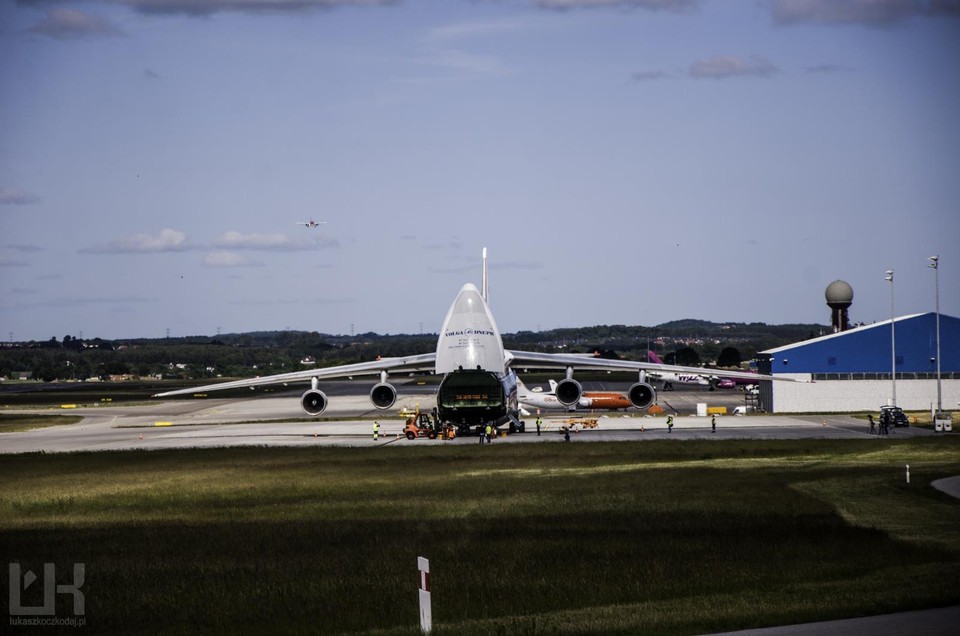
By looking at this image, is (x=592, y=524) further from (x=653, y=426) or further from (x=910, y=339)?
(x=910, y=339)

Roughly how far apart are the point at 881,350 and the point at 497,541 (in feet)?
204

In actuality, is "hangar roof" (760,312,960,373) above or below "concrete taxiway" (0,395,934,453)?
above

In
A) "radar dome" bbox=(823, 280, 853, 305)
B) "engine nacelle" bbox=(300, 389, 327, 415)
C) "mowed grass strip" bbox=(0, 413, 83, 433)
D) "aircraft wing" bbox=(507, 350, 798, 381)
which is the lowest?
"mowed grass strip" bbox=(0, 413, 83, 433)

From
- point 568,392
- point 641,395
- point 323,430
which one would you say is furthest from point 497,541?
point 323,430

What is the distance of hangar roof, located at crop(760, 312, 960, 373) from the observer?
80.3 metres

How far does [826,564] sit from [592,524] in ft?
22.5

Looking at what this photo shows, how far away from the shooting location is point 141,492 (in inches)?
1427

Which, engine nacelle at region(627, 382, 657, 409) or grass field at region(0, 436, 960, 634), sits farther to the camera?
engine nacelle at region(627, 382, 657, 409)

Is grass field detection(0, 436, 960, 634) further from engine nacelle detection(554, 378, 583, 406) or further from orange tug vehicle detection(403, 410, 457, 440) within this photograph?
orange tug vehicle detection(403, 410, 457, 440)

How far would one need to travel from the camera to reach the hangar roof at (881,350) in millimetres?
80312

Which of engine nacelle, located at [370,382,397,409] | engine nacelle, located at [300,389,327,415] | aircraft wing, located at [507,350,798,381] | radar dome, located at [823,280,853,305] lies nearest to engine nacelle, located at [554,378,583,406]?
aircraft wing, located at [507,350,798,381]

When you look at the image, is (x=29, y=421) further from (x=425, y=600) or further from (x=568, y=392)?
(x=425, y=600)

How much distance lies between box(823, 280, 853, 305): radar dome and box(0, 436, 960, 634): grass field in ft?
195

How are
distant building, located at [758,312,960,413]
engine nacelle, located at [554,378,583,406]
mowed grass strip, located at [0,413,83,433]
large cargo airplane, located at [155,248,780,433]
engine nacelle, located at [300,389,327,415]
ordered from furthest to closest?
distant building, located at [758,312,960,413] → mowed grass strip, located at [0,413,83,433] → engine nacelle, located at [554,378,583,406] → engine nacelle, located at [300,389,327,415] → large cargo airplane, located at [155,248,780,433]
